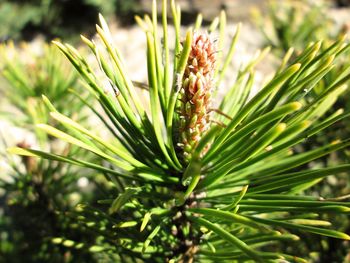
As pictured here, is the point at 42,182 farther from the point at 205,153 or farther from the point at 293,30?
the point at 293,30

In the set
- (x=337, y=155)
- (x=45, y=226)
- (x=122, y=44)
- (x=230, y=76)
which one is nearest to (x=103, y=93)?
(x=45, y=226)

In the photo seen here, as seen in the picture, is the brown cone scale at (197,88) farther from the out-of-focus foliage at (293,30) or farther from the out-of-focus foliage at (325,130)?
the out-of-focus foliage at (293,30)

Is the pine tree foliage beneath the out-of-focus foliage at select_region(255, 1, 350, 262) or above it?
beneath

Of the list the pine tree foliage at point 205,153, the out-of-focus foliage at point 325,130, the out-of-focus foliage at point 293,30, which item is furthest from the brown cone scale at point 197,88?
the out-of-focus foliage at point 293,30

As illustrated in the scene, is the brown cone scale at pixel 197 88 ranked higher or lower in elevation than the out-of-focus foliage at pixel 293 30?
lower

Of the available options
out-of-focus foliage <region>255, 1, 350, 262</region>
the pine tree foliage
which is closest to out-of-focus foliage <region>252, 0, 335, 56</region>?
out-of-focus foliage <region>255, 1, 350, 262</region>

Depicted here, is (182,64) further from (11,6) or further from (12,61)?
(11,6)

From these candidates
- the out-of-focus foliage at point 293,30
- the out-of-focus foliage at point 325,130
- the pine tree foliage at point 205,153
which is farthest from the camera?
the out-of-focus foliage at point 293,30

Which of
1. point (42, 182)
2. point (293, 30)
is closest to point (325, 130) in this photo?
point (293, 30)

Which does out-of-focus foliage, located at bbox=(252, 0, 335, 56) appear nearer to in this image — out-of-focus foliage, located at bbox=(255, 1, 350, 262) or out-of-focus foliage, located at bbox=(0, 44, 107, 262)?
out-of-focus foliage, located at bbox=(255, 1, 350, 262)
